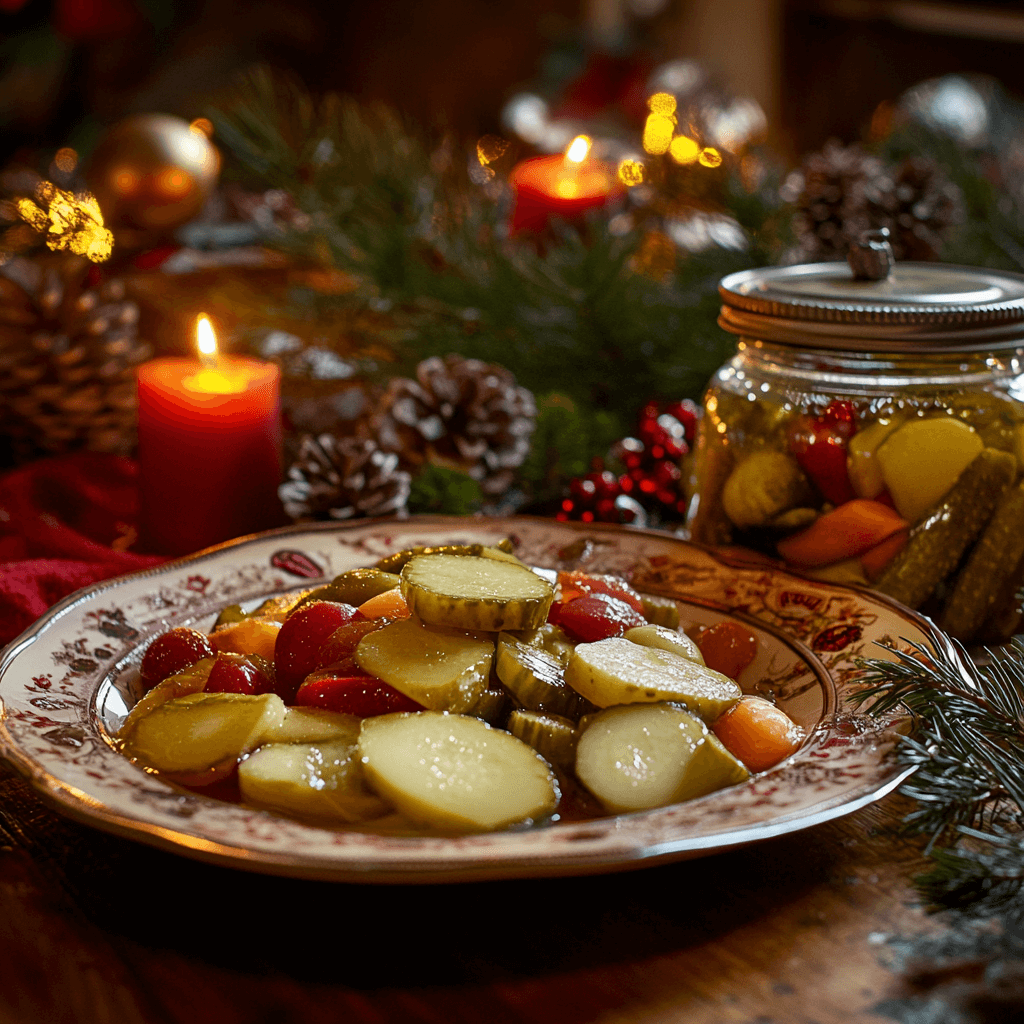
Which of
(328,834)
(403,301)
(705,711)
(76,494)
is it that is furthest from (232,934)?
(403,301)

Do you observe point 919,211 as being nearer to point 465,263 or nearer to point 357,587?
point 465,263

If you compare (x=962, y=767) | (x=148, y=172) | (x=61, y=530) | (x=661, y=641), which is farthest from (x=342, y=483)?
(x=148, y=172)

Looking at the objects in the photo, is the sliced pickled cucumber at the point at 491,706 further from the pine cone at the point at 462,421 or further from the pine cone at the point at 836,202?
the pine cone at the point at 836,202

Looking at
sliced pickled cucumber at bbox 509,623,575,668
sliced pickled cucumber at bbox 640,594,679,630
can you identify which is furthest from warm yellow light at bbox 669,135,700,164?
sliced pickled cucumber at bbox 509,623,575,668

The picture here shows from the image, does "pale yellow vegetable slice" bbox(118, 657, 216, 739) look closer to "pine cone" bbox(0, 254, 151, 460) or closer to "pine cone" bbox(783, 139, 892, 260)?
"pine cone" bbox(0, 254, 151, 460)

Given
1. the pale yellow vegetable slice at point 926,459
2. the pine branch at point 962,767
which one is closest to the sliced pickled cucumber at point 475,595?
the pine branch at point 962,767

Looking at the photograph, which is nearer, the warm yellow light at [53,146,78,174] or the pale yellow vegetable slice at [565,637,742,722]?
the pale yellow vegetable slice at [565,637,742,722]
